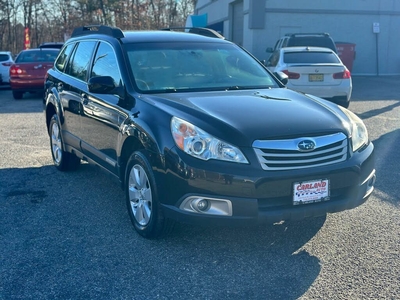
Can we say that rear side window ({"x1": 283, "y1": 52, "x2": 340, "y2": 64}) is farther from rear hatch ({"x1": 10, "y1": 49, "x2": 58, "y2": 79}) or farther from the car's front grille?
the car's front grille

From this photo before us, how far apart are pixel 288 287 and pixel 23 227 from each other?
2571 millimetres

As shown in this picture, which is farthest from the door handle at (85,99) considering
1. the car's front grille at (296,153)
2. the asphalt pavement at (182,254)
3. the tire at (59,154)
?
the car's front grille at (296,153)

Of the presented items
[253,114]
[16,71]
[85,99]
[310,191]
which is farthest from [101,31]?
[16,71]

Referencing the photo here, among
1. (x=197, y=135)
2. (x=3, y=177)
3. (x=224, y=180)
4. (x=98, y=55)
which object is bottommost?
(x=3, y=177)

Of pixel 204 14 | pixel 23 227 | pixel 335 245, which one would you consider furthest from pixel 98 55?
pixel 204 14

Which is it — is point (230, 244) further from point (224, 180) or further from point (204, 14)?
point (204, 14)

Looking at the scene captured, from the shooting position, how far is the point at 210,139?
3975 millimetres

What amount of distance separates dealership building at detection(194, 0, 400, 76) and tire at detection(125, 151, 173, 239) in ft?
68.4

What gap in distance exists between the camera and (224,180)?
388cm

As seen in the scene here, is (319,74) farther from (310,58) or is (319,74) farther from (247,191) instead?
(247,191)

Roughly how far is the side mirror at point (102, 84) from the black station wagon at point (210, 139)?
0.01 metres

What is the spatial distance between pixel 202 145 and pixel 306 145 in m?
0.77

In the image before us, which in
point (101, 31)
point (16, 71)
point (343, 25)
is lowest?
point (16, 71)

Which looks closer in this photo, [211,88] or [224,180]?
[224,180]
